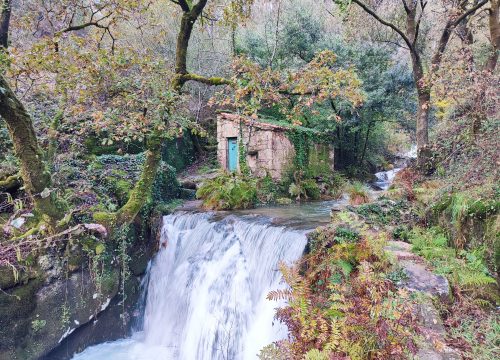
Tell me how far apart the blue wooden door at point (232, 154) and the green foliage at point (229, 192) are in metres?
2.72

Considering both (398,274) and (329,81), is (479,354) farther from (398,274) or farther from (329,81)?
(329,81)

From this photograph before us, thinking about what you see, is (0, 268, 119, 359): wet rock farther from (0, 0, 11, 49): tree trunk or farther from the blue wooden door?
the blue wooden door

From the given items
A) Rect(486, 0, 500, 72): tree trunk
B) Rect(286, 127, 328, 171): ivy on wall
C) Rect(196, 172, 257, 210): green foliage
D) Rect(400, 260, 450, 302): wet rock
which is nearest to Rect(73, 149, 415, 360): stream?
Rect(196, 172, 257, 210): green foliage

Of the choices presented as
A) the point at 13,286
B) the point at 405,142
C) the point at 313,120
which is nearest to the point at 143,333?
the point at 13,286

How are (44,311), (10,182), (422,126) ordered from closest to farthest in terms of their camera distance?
(44,311)
(10,182)
(422,126)

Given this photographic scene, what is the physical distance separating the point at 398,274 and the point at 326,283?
0.98 m

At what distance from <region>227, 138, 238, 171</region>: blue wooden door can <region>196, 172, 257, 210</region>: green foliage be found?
272cm

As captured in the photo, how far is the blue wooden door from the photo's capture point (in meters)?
14.1

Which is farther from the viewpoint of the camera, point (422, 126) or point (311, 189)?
point (311, 189)

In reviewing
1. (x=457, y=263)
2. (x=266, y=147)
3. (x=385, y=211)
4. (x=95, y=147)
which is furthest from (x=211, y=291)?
(x=95, y=147)

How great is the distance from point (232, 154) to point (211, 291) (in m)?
8.32

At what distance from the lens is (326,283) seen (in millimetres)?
4762

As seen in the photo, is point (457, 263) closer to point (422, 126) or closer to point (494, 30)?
point (422, 126)

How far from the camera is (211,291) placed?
6.73 meters
